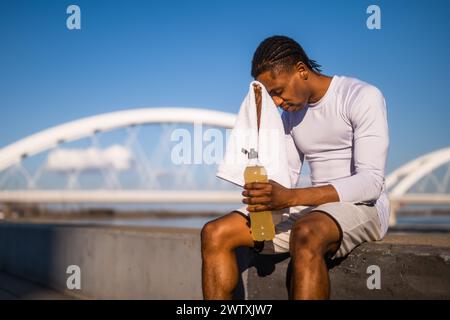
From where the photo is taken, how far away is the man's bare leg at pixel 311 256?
237 cm

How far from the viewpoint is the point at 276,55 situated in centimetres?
297

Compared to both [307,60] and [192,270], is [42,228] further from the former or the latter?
[307,60]

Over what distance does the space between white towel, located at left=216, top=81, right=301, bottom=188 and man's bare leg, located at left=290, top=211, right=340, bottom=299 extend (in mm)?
390

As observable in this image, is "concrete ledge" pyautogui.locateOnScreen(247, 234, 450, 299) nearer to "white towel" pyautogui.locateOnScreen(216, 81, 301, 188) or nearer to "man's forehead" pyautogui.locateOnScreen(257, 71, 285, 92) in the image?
"white towel" pyautogui.locateOnScreen(216, 81, 301, 188)

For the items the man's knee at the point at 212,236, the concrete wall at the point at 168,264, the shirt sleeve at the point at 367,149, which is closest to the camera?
the shirt sleeve at the point at 367,149

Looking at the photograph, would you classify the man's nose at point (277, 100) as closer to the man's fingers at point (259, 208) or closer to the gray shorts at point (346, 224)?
the gray shorts at point (346, 224)

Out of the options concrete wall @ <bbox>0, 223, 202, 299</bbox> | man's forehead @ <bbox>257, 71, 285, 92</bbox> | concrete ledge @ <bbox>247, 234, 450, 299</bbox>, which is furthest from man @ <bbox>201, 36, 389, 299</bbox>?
concrete wall @ <bbox>0, 223, 202, 299</bbox>

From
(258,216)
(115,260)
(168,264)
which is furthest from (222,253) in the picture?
(115,260)

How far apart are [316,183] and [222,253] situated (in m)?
0.64

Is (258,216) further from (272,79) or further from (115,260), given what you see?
(115,260)

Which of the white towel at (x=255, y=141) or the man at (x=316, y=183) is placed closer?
the man at (x=316, y=183)

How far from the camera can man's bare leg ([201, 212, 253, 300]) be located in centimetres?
278

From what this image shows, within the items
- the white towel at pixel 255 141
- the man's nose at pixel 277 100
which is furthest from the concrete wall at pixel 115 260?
the man's nose at pixel 277 100
